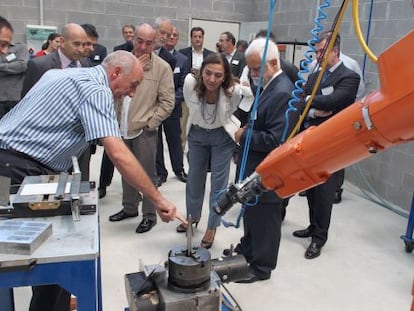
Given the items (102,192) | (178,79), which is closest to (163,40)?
(178,79)

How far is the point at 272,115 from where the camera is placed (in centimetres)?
211

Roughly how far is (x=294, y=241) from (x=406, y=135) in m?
2.36

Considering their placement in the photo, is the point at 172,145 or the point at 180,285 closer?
the point at 180,285

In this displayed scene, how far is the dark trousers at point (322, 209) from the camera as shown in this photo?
271cm

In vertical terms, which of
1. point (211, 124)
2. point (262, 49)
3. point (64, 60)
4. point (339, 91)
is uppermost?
point (262, 49)

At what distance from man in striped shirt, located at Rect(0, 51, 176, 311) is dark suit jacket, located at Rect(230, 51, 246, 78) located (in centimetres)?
296

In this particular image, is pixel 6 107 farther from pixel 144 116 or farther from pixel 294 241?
pixel 294 241

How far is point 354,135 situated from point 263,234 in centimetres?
159

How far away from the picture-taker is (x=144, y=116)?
2938 mm

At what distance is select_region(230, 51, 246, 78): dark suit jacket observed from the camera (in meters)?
4.66

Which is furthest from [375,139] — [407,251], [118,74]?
[407,251]

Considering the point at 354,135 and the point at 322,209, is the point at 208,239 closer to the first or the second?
the point at 322,209

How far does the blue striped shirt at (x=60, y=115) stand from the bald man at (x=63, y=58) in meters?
1.00

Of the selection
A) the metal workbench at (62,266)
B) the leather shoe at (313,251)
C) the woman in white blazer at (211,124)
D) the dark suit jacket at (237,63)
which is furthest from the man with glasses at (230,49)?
the metal workbench at (62,266)
